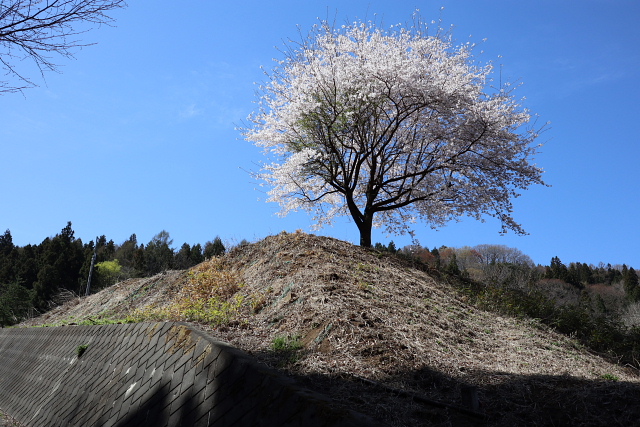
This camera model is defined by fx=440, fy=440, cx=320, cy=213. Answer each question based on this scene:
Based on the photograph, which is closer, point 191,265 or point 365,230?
point 365,230

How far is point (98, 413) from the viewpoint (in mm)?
6246

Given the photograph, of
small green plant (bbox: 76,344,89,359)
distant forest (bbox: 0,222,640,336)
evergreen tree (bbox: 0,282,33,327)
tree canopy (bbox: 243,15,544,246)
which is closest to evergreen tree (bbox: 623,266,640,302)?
distant forest (bbox: 0,222,640,336)

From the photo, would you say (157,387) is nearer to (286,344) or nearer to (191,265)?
(286,344)

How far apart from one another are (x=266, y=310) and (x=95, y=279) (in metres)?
29.2

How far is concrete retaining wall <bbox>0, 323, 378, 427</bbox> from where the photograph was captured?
3705mm

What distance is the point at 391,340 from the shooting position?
555 cm

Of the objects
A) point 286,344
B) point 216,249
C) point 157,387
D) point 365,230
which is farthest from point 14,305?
point 286,344

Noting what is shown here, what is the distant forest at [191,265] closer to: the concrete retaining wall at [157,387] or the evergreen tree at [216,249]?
the evergreen tree at [216,249]

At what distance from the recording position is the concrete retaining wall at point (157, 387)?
3.71m

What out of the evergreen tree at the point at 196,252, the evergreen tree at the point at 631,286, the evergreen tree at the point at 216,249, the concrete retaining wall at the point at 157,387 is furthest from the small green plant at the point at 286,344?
the evergreen tree at the point at 631,286

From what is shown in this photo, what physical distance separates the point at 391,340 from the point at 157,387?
292 cm

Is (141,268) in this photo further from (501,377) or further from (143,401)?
(501,377)

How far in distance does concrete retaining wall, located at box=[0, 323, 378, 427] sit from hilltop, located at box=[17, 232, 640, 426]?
1.76 ft

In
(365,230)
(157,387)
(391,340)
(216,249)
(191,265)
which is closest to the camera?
(157,387)
